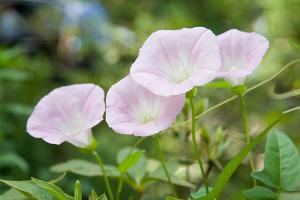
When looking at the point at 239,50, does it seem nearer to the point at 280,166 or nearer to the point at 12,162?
the point at 280,166

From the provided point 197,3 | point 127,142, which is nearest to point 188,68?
point 127,142

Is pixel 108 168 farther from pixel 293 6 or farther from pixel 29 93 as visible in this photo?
pixel 293 6

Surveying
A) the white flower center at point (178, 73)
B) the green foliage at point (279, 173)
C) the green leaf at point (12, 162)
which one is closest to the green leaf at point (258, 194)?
the green foliage at point (279, 173)

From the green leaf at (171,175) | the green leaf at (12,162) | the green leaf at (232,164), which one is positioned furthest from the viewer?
the green leaf at (12,162)

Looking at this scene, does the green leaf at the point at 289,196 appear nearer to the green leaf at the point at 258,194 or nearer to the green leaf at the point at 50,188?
the green leaf at the point at 258,194

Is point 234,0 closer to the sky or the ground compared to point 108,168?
closer to the ground

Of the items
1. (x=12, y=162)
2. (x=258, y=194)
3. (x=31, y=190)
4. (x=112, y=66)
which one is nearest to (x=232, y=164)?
(x=258, y=194)
